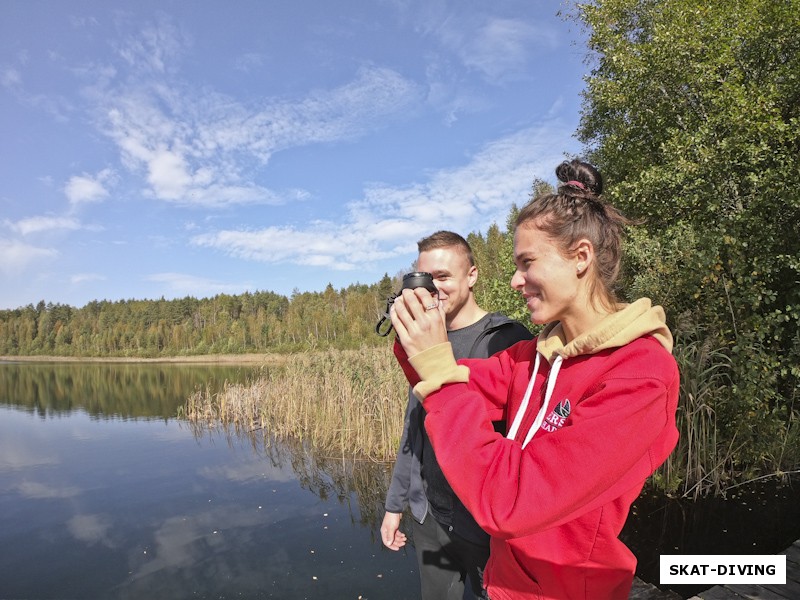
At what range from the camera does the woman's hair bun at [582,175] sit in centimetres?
125

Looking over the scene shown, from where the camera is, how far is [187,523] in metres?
5.53

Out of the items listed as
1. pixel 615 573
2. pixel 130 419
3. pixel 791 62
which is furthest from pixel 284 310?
pixel 615 573

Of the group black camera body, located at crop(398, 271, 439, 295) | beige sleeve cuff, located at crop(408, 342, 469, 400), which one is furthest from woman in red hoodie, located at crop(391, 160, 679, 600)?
black camera body, located at crop(398, 271, 439, 295)

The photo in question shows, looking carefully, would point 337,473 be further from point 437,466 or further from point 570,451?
point 570,451

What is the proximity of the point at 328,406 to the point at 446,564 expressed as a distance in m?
6.40

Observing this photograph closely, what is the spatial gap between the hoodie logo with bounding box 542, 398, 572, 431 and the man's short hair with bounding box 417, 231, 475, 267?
1.21m

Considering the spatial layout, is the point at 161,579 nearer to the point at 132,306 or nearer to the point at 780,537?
the point at 780,537

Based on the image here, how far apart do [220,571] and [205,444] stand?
18.3 ft

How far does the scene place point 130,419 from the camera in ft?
43.1

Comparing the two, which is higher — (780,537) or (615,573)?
(615,573)

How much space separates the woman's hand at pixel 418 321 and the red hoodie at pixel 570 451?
0.10 feet

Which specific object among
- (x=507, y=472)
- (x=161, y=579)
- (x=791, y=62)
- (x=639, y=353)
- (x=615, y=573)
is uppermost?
(x=791, y=62)

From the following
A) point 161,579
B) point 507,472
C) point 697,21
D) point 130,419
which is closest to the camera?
point 507,472

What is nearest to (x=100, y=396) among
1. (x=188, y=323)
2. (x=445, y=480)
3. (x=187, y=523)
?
(x=187, y=523)
